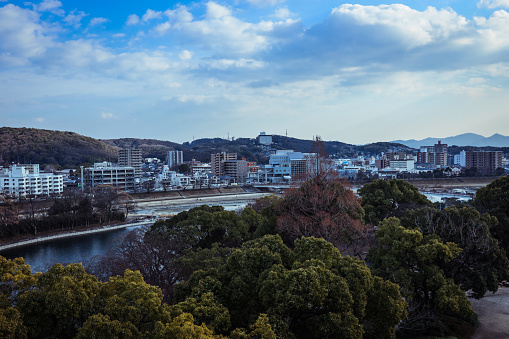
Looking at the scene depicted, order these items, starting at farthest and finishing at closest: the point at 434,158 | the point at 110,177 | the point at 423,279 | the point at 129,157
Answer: the point at 434,158, the point at 129,157, the point at 110,177, the point at 423,279

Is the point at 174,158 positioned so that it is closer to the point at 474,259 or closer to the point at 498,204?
the point at 498,204

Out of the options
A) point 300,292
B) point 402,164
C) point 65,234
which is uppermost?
point 402,164

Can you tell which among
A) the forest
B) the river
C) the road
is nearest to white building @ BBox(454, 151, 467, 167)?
the road

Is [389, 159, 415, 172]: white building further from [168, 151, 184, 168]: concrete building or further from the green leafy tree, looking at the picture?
the green leafy tree

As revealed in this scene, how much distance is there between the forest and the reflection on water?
7.23 m

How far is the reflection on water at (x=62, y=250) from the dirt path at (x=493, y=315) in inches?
623

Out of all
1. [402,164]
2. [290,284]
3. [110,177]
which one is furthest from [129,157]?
[290,284]

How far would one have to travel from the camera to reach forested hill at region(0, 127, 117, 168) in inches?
2574

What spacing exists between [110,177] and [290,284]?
45358 mm

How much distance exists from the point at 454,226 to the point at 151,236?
1087 centimetres

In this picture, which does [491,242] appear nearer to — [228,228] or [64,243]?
[228,228]

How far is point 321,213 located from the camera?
11914 millimetres

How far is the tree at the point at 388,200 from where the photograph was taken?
17.7 m

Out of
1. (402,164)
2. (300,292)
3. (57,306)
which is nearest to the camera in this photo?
(57,306)
